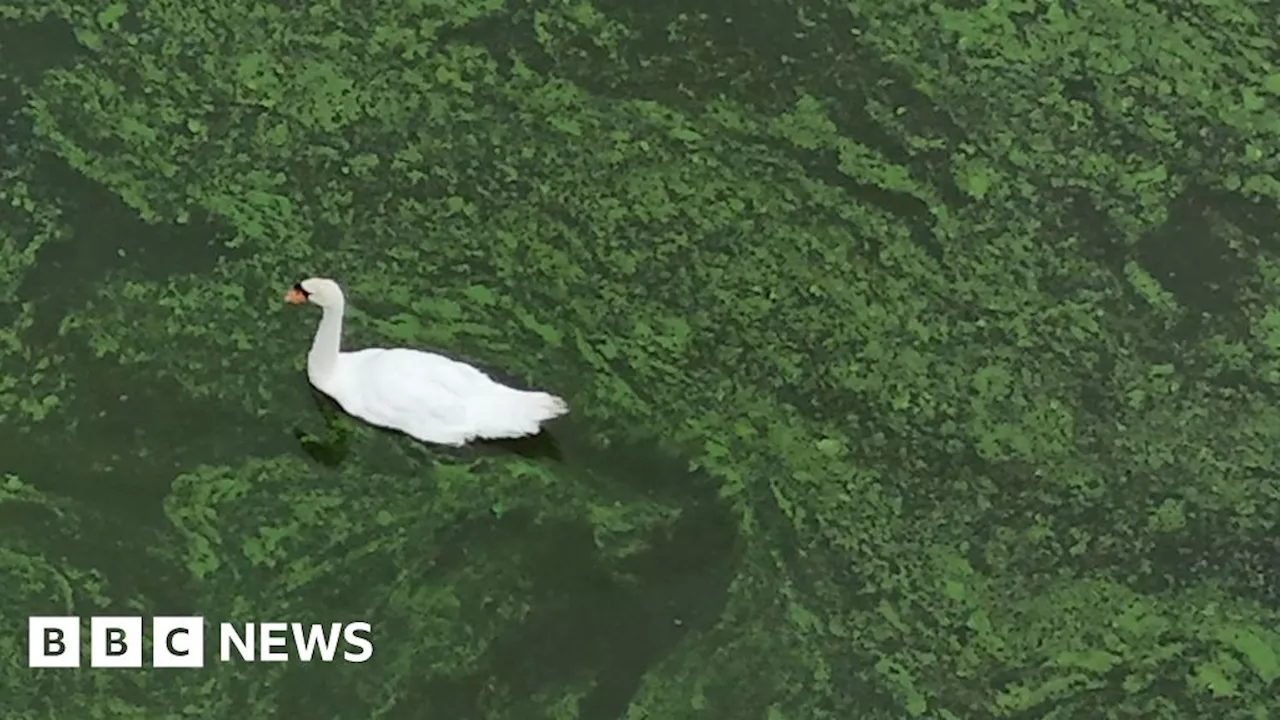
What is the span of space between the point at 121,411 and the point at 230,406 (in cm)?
13

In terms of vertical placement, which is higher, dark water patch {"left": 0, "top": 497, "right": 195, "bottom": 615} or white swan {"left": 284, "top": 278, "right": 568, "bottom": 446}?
white swan {"left": 284, "top": 278, "right": 568, "bottom": 446}

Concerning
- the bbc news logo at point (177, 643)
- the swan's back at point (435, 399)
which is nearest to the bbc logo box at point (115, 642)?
the bbc news logo at point (177, 643)

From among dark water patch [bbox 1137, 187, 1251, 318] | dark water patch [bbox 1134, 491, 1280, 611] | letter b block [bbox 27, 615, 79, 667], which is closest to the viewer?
letter b block [bbox 27, 615, 79, 667]

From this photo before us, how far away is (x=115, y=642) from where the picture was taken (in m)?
1.76

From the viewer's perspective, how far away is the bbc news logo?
1.76m

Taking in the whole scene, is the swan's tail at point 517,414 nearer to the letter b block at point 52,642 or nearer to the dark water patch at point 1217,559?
the letter b block at point 52,642

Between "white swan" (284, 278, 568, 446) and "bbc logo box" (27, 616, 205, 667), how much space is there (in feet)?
1.03

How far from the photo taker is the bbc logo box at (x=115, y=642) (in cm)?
175

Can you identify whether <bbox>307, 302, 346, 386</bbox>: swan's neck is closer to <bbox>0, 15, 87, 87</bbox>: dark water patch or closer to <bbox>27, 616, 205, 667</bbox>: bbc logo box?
<bbox>27, 616, 205, 667</bbox>: bbc logo box

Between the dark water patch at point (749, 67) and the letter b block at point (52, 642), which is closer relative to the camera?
the letter b block at point (52, 642)

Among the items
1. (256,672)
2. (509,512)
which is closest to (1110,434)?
(509,512)

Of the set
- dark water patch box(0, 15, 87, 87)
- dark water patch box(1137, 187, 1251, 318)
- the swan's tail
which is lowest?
the swan's tail

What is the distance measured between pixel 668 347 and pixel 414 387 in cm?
33

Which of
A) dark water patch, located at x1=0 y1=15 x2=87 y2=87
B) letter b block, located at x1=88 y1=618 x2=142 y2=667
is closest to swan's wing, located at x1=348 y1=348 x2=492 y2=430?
letter b block, located at x1=88 y1=618 x2=142 y2=667
